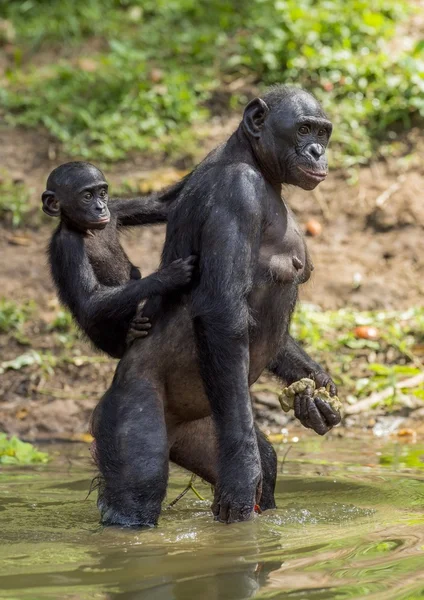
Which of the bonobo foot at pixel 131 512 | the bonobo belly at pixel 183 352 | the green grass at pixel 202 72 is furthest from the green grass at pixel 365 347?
the bonobo foot at pixel 131 512

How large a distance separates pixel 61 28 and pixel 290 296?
10391 millimetres

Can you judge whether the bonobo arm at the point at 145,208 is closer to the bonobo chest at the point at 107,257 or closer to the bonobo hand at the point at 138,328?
the bonobo chest at the point at 107,257

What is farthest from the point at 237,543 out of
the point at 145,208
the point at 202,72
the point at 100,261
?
the point at 202,72

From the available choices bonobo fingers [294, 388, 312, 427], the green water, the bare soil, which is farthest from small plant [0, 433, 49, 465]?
bonobo fingers [294, 388, 312, 427]

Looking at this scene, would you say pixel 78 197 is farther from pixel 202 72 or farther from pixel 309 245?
pixel 202 72

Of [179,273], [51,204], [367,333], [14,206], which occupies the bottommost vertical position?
[367,333]

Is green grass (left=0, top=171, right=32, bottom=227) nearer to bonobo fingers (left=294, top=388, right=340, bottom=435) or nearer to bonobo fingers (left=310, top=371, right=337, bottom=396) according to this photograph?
bonobo fingers (left=310, top=371, right=337, bottom=396)

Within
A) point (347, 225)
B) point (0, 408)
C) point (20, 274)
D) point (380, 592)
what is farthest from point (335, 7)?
point (380, 592)

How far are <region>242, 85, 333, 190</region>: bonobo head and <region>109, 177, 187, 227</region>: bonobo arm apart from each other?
1.05 meters

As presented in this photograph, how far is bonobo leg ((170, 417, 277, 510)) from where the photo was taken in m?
6.45

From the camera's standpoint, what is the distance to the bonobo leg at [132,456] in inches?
231

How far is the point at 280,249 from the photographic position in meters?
6.17

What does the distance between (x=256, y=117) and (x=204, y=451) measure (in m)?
2.01

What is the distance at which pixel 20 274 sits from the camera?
11.5 metres
